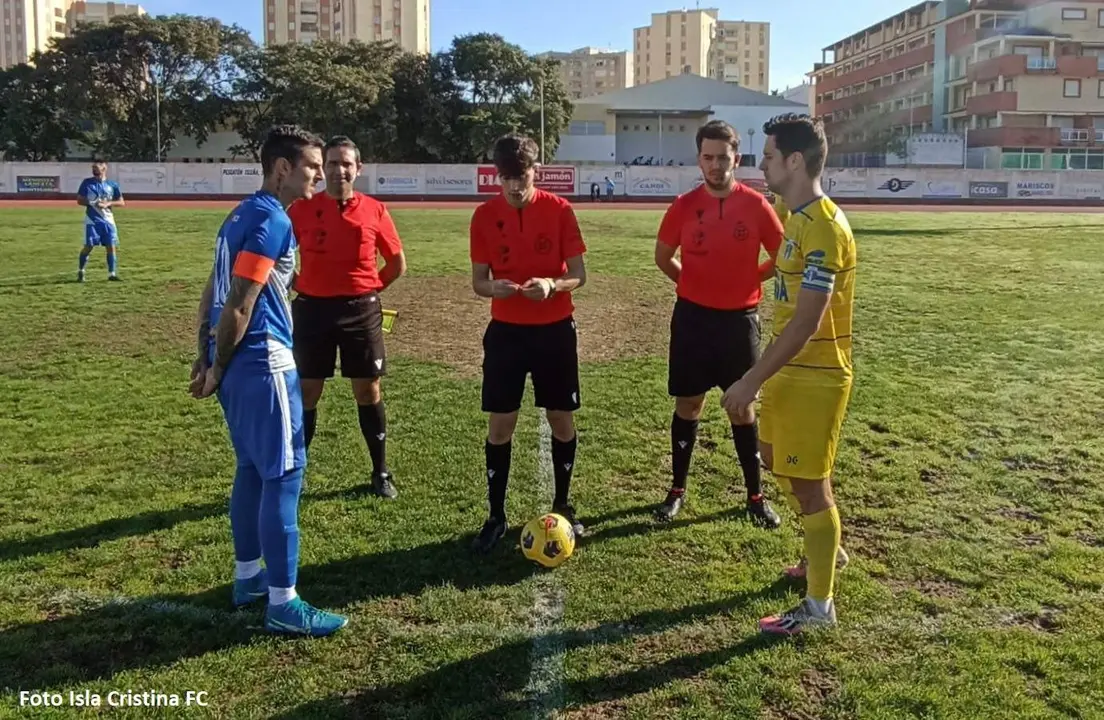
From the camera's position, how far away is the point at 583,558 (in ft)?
15.0

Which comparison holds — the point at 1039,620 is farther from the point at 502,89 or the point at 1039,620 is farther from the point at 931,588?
the point at 502,89

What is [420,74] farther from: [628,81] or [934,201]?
[628,81]

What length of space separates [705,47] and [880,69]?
7846 cm

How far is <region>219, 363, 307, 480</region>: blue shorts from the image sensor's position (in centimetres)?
352

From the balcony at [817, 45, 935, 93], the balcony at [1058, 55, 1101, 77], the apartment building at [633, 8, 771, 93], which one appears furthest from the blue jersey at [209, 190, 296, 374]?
the apartment building at [633, 8, 771, 93]

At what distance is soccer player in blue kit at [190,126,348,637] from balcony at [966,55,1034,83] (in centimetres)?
7145

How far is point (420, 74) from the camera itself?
6084cm

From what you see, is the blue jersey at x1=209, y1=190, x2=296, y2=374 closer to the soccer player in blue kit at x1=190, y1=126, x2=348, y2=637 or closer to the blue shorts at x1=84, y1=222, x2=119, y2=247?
the soccer player in blue kit at x1=190, y1=126, x2=348, y2=637

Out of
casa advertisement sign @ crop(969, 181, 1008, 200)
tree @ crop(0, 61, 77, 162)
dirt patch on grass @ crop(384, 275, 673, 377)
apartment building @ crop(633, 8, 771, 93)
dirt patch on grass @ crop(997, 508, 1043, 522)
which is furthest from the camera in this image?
apartment building @ crop(633, 8, 771, 93)

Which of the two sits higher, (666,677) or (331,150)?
(331,150)

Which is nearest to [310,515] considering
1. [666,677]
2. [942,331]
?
[666,677]

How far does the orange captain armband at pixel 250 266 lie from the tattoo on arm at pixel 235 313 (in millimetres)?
17

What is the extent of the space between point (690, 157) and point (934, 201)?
1380 inches

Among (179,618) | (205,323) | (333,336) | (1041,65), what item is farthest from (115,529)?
(1041,65)
